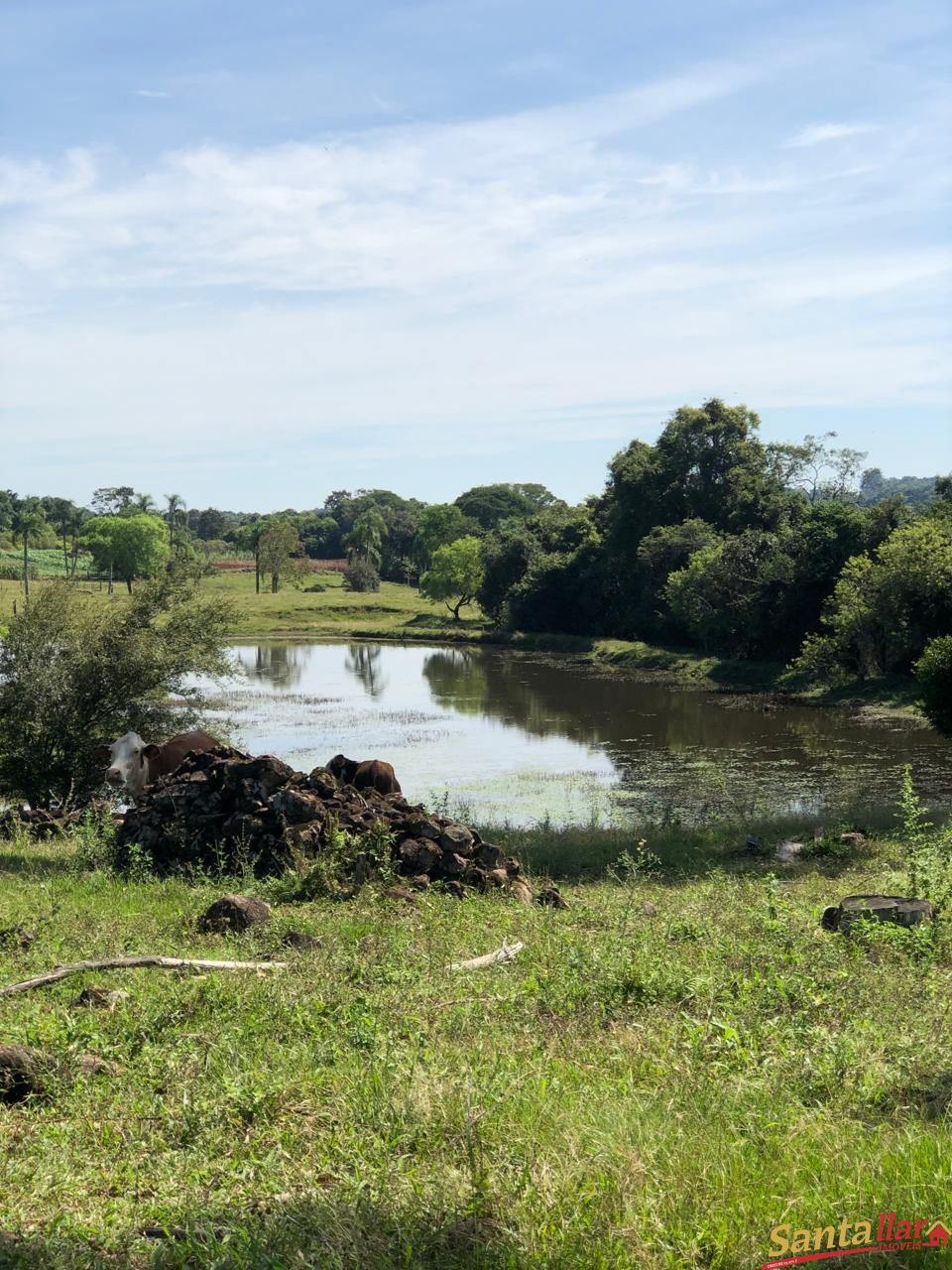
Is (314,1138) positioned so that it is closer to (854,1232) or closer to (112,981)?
(854,1232)

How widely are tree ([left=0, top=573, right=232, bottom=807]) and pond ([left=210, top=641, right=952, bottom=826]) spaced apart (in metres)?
1.91

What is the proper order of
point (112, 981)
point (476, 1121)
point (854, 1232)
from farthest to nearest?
1. point (112, 981)
2. point (476, 1121)
3. point (854, 1232)

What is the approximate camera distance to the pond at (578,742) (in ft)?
73.8

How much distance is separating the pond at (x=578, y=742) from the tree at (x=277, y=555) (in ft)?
136

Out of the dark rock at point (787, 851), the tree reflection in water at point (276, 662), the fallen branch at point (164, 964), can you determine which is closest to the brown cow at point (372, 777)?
the dark rock at point (787, 851)

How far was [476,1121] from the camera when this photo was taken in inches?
167

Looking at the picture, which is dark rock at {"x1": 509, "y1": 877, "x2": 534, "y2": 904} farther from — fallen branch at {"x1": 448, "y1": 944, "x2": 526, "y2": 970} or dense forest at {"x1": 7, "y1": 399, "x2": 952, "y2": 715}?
dense forest at {"x1": 7, "y1": 399, "x2": 952, "y2": 715}

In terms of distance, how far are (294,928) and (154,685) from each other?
11.3 metres

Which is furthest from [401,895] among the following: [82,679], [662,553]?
[662,553]

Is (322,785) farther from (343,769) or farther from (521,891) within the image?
(521,891)

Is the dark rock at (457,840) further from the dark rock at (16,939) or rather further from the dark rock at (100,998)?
the dark rock at (100,998)

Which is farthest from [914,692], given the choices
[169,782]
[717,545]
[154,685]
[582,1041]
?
[582,1041]

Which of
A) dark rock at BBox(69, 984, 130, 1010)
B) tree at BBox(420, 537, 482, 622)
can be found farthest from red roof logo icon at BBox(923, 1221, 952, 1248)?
tree at BBox(420, 537, 482, 622)

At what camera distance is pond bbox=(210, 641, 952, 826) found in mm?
22484
